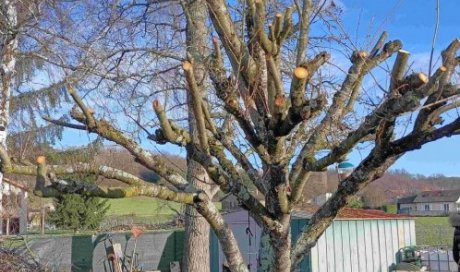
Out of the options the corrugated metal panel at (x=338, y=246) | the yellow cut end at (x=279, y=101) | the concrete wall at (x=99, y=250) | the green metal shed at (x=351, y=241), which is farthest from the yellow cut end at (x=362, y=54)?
the concrete wall at (x=99, y=250)

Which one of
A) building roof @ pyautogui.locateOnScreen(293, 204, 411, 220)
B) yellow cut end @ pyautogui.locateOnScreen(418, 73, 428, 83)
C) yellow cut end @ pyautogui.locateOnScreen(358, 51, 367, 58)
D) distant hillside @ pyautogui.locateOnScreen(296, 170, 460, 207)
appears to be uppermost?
distant hillside @ pyautogui.locateOnScreen(296, 170, 460, 207)

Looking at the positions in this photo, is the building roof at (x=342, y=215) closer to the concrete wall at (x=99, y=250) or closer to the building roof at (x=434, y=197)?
the concrete wall at (x=99, y=250)

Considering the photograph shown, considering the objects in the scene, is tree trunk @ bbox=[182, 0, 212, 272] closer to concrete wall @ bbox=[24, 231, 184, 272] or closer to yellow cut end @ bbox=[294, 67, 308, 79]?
yellow cut end @ bbox=[294, 67, 308, 79]

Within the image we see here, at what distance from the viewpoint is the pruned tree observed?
3561mm

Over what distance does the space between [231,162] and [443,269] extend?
10.3 metres

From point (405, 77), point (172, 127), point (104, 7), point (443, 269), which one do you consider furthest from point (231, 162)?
point (443, 269)

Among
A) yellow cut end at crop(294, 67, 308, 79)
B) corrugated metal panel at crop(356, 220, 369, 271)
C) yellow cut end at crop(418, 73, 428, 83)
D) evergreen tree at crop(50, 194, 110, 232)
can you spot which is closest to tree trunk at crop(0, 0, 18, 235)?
yellow cut end at crop(294, 67, 308, 79)

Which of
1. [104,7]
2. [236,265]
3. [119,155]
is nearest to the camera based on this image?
[236,265]

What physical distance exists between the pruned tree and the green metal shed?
724cm

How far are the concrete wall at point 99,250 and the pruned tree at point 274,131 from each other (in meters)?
11.1

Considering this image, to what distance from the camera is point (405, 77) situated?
11.4 feet

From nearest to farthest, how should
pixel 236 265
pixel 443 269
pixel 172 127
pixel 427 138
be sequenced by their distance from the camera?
pixel 427 138, pixel 172 127, pixel 236 265, pixel 443 269

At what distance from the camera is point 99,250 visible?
54.5 feet

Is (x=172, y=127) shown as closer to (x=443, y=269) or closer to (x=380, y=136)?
(x=380, y=136)
